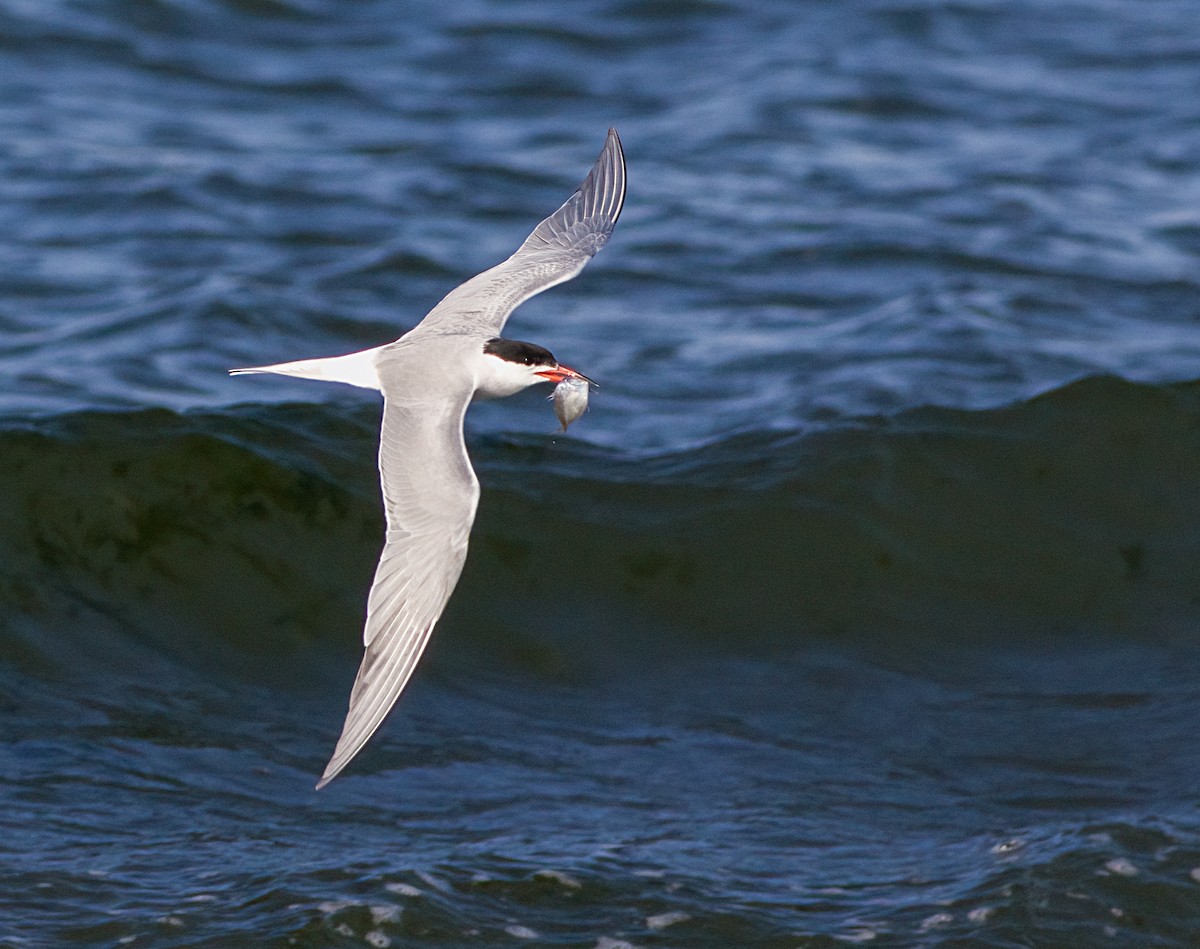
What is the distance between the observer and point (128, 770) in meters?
6.60

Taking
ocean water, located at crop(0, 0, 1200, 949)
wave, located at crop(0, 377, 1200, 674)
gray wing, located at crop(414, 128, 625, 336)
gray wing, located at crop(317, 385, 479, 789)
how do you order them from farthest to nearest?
wave, located at crop(0, 377, 1200, 674), gray wing, located at crop(414, 128, 625, 336), ocean water, located at crop(0, 0, 1200, 949), gray wing, located at crop(317, 385, 479, 789)

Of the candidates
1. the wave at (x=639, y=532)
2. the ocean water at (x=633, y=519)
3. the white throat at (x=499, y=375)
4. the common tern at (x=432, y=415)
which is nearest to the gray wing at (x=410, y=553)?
the common tern at (x=432, y=415)

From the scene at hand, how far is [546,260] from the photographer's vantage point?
727 centimetres

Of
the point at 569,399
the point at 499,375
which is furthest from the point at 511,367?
the point at 569,399

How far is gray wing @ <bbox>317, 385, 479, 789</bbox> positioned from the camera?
492 cm

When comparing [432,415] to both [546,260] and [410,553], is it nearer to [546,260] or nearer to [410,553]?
[410,553]

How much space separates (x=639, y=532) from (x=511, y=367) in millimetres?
2526

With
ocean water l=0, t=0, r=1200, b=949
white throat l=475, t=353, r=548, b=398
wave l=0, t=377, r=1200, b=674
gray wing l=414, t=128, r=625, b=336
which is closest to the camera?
ocean water l=0, t=0, r=1200, b=949

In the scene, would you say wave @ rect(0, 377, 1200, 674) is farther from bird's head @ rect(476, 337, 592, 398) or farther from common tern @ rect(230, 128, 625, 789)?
bird's head @ rect(476, 337, 592, 398)

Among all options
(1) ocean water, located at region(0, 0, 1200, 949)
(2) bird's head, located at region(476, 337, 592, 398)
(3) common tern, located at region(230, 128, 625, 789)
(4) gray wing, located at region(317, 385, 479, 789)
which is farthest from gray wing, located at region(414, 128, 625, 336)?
(1) ocean water, located at region(0, 0, 1200, 949)

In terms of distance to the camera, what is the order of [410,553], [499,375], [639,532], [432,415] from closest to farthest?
[410,553] → [432,415] → [499,375] → [639,532]

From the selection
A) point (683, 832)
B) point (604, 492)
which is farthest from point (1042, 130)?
point (683, 832)

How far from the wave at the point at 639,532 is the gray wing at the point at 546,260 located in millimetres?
1623

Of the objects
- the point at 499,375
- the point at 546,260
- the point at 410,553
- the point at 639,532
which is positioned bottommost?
the point at 639,532
